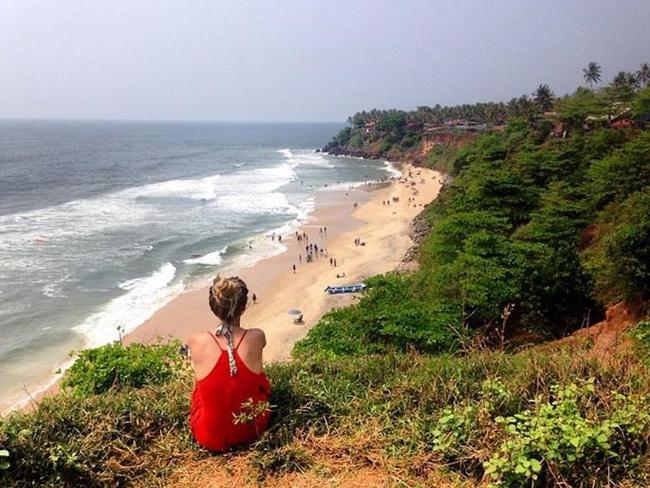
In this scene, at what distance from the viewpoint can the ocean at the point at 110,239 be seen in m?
20.8

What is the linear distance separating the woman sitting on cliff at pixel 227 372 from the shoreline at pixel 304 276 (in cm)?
168

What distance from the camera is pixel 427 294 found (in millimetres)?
15914

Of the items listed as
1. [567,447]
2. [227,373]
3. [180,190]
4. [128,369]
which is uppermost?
[227,373]

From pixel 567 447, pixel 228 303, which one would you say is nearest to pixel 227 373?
pixel 228 303

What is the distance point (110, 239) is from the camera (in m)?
34.8

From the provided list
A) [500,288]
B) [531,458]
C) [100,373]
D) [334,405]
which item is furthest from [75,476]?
[500,288]

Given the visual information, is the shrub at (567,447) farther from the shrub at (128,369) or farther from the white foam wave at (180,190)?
the white foam wave at (180,190)

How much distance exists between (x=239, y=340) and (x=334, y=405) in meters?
1.05

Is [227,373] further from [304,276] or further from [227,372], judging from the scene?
[304,276]

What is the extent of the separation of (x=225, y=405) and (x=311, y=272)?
1029 inches

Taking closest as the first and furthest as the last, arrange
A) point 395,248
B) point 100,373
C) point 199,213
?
point 100,373, point 395,248, point 199,213

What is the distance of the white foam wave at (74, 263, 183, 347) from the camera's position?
20.7 meters

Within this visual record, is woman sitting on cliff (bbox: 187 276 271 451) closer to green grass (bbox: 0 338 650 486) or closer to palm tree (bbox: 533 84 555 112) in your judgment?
green grass (bbox: 0 338 650 486)

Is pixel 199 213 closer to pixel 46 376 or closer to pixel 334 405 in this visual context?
pixel 46 376
